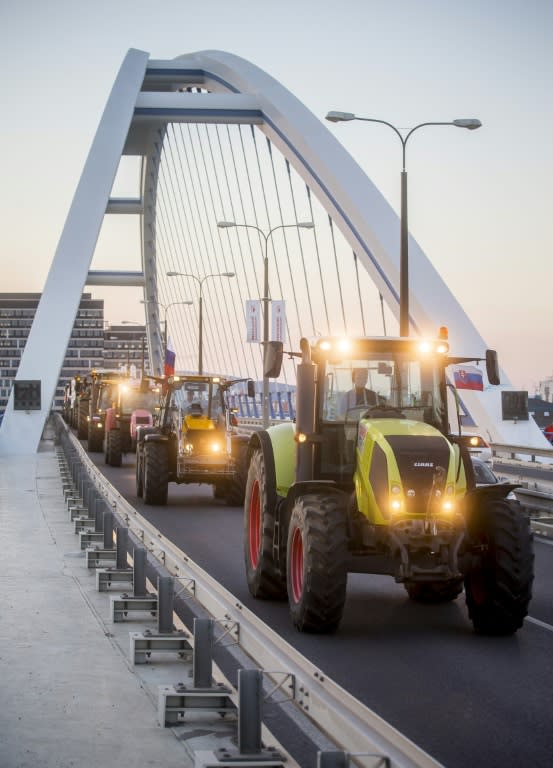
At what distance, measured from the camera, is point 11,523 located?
19797 millimetres

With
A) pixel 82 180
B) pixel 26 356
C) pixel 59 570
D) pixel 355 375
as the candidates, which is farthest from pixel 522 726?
pixel 82 180

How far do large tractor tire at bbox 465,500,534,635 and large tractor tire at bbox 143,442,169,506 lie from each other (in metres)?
13.5

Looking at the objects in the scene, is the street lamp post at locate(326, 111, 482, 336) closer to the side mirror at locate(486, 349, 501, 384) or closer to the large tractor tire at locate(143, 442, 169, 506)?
the large tractor tire at locate(143, 442, 169, 506)

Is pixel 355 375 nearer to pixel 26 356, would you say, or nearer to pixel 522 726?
pixel 522 726

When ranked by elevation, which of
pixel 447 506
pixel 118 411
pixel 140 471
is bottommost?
pixel 140 471

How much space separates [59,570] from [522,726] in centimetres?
745

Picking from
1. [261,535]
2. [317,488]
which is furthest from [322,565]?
[261,535]

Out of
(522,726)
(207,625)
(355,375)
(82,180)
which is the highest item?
(82,180)

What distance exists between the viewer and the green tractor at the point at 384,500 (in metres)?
10.4

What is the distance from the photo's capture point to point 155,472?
23.9 metres

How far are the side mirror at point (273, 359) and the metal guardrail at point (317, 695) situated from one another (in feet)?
5.88

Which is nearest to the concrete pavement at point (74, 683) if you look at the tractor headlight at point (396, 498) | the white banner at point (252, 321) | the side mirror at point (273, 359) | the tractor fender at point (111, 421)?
the tractor headlight at point (396, 498)

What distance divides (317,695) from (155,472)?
17730mm

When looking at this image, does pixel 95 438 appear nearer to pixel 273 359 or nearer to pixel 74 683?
pixel 273 359
